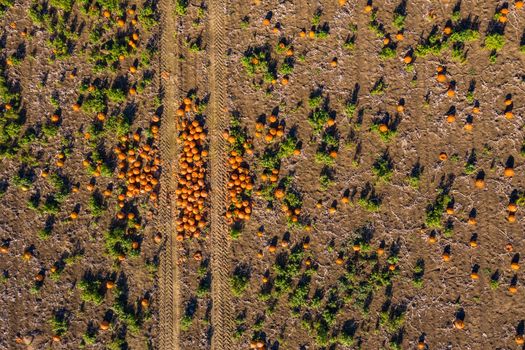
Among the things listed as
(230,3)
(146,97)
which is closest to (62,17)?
(146,97)

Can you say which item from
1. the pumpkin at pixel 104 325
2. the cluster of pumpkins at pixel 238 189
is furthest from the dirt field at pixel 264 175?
the pumpkin at pixel 104 325

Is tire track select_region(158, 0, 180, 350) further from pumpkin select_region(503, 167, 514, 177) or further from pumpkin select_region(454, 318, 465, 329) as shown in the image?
pumpkin select_region(503, 167, 514, 177)

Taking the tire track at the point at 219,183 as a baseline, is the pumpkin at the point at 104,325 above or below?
below

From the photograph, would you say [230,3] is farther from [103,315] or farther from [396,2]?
[103,315]

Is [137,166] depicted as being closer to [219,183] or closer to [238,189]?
[219,183]

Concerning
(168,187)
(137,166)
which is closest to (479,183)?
(168,187)

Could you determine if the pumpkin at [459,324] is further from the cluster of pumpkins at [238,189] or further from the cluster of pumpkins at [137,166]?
the cluster of pumpkins at [137,166]
